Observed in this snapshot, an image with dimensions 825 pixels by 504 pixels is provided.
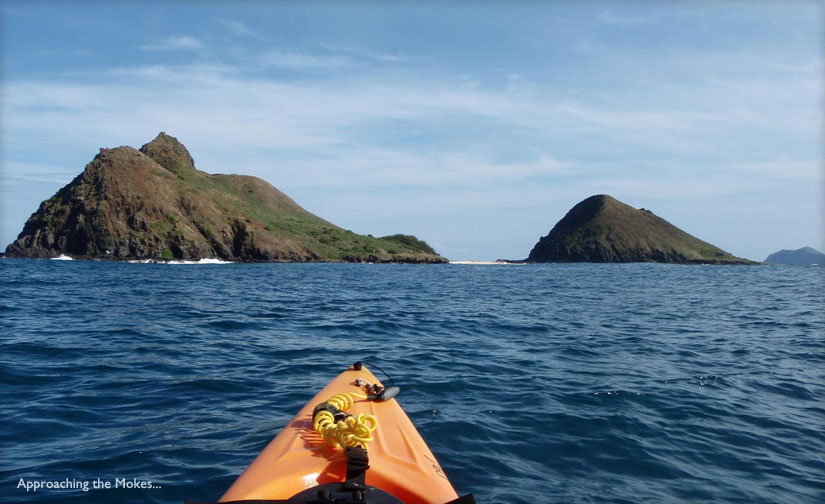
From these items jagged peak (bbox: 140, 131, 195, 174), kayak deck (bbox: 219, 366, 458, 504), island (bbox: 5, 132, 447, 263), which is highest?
jagged peak (bbox: 140, 131, 195, 174)

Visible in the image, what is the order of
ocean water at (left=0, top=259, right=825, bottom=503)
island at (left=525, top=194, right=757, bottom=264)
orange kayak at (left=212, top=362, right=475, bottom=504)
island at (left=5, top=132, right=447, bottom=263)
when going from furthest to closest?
1. island at (left=525, top=194, right=757, bottom=264)
2. island at (left=5, top=132, right=447, bottom=263)
3. ocean water at (left=0, top=259, right=825, bottom=503)
4. orange kayak at (left=212, top=362, right=475, bottom=504)

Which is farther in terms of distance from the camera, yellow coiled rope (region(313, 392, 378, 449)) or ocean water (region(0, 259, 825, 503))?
ocean water (region(0, 259, 825, 503))

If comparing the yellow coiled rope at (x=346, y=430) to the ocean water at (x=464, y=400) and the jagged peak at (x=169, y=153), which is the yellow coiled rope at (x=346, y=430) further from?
the jagged peak at (x=169, y=153)

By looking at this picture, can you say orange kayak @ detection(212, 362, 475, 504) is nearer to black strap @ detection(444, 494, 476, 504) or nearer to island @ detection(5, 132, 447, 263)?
black strap @ detection(444, 494, 476, 504)

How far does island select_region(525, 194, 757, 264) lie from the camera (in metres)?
170

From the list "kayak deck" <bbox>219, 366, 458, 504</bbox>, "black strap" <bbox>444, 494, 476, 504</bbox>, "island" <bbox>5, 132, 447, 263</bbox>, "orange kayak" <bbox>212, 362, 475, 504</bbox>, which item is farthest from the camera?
"island" <bbox>5, 132, 447, 263</bbox>

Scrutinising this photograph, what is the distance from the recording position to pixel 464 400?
7.89m

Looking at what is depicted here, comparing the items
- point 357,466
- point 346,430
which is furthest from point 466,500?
point 346,430

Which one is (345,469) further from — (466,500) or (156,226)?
(156,226)

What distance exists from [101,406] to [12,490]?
253cm

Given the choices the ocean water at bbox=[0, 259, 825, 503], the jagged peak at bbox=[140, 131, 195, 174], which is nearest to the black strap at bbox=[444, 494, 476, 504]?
the ocean water at bbox=[0, 259, 825, 503]

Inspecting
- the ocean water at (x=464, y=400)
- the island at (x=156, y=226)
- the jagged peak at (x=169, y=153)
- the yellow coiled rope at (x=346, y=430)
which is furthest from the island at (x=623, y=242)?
the yellow coiled rope at (x=346, y=430)

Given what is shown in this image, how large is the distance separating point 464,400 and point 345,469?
155 inches

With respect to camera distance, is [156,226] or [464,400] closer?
[464,400]
